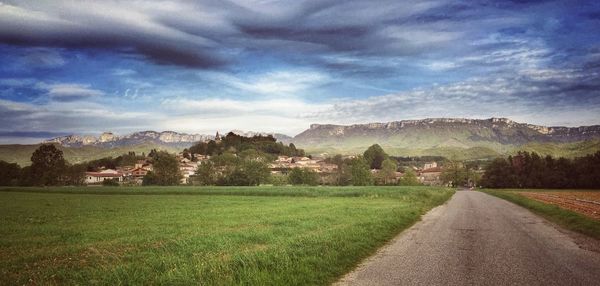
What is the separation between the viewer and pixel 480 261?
12984 millimetres

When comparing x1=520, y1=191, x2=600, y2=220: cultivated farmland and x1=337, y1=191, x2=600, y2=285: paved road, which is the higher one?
x1=337, y1=191, x2=600, y2=285: paved road

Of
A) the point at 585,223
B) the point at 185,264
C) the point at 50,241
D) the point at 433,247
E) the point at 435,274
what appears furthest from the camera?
the point at 585,223

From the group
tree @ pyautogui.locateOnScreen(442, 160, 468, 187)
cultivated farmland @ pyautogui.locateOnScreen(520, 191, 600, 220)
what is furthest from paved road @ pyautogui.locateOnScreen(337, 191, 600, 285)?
tree @ pyautogui.locateOnScreen(442, 160, 468, 187)

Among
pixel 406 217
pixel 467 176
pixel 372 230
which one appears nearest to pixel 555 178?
pixel 467 176

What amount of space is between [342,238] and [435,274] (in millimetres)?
5702

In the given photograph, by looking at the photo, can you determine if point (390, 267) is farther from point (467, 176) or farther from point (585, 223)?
point (467, 176)

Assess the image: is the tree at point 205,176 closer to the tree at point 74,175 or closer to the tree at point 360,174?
the tree at point 74,175

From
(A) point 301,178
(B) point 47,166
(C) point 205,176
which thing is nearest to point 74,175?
(B) point 47,166

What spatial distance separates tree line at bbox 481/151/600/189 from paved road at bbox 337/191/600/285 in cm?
12318

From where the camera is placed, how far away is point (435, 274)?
36.9 ft

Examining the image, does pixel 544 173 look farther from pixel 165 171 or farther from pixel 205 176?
pixel 165 171

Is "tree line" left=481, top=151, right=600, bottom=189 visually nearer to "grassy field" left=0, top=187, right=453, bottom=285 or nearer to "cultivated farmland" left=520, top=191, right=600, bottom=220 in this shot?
"cultivated farmland" left=520, top=191, right=600, bottom=220

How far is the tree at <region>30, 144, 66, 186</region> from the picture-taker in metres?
125

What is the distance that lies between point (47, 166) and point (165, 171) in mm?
36773
